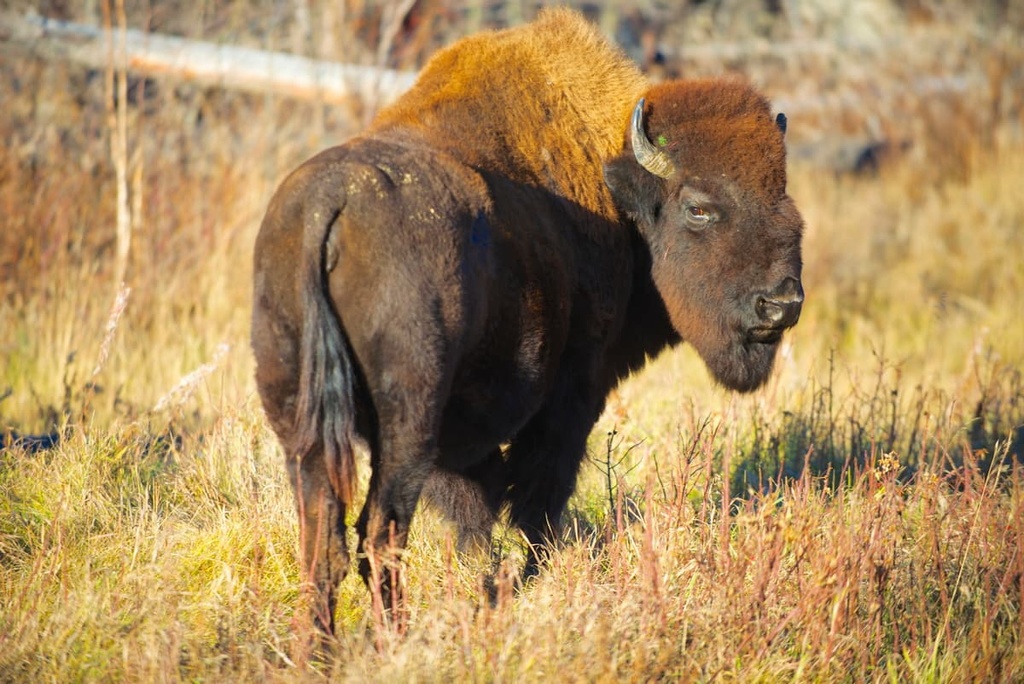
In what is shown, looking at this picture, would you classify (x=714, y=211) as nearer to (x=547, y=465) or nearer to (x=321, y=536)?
(x=547, y=465)

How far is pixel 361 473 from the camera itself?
539cm

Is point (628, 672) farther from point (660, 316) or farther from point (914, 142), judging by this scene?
point (914, 142)

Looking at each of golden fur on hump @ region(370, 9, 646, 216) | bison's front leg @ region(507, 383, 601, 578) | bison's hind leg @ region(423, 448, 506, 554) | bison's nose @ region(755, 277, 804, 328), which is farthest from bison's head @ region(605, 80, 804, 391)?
bison's hind leg @ region(423, 448, 506, 554)

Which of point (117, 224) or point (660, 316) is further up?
point (660, 316)

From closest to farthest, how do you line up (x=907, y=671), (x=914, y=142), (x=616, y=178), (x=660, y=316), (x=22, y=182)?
(x=907, y=671)
(x=616, y=178)
(x=660, y=316)
(x=22, y=182)
(x=914, y=142)

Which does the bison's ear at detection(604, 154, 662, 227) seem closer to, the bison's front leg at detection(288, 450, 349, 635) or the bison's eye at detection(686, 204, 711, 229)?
the bison's eye at detection(686, 204, 711, 229)

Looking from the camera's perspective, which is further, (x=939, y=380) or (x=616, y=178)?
(x=939, y=380)

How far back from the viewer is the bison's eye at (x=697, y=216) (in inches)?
182

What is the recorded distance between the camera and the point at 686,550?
164 inches

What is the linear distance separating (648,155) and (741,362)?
3.37 feet

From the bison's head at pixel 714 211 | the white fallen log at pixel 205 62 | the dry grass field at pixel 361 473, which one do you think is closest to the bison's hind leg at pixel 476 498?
the dry grass field at pixel 361 473

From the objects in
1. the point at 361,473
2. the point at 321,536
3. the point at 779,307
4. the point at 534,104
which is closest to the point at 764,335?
the point at 779,307

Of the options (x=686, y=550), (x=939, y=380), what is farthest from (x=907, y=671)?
(x=939, y=380)

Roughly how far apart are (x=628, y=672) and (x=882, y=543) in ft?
4.03
